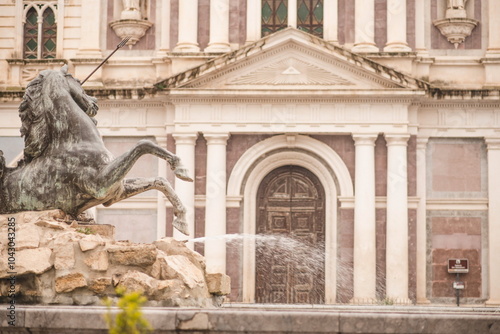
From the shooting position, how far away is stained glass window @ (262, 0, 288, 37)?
39000mm

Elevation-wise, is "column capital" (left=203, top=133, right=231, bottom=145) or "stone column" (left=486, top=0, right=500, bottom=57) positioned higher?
Result: "stone column" (left=486, top=0, right=500, bottom=57)

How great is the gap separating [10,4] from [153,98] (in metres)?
6.67

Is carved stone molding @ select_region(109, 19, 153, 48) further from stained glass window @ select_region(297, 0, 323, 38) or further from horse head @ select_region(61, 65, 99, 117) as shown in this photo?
horse head @ select_region(61, 65, 99, 117)

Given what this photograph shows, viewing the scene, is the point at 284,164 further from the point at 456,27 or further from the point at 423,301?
the point at 456,27

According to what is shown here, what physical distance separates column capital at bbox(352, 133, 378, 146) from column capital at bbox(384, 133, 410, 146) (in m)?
0.39

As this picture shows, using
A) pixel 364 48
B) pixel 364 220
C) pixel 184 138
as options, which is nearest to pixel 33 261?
pixel 184 138

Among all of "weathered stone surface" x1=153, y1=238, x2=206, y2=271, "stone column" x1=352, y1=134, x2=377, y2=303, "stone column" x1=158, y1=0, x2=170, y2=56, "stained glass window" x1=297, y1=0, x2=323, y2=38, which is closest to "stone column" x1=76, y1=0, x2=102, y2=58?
"stone column" x1=158, y1=0, x2=170, y2=56

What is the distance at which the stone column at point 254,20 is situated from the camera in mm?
38469

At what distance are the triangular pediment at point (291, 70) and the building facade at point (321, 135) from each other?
0.04m

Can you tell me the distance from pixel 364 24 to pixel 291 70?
3.27m

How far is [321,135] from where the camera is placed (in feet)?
123

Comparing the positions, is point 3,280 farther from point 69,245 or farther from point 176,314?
point 176,314

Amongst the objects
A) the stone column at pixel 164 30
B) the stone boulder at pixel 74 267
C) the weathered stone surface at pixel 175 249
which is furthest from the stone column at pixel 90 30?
the stone boulder at pixel 74 267

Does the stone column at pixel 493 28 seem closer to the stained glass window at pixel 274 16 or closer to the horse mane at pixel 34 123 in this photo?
the stained glass window at pixel 274 16
